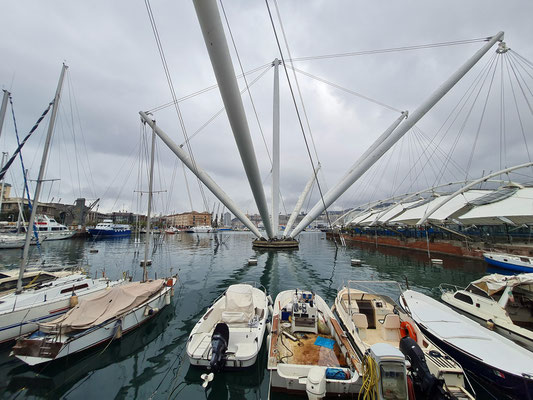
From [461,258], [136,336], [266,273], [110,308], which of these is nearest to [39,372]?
[110,308]

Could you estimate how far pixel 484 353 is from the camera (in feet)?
18.3

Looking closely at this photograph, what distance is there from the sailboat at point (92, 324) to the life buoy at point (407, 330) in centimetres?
979

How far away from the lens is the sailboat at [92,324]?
5.75 metres

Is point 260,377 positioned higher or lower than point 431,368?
lower

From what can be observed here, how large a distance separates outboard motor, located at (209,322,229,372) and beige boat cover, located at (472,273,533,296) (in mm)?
11038

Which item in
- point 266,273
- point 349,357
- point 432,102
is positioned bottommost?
point 266,273

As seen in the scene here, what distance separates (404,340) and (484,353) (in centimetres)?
297

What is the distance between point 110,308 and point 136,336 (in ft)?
5.08

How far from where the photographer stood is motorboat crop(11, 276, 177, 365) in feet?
18.9

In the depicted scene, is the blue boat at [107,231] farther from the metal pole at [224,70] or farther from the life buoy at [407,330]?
the life buoy at [407,330]

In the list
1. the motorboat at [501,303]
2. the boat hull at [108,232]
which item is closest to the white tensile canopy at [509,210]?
the motorboat at [501,303]

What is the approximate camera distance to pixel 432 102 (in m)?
21.1

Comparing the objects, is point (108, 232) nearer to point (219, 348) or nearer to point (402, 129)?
point (219, 348)

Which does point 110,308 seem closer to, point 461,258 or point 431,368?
point 431,368
